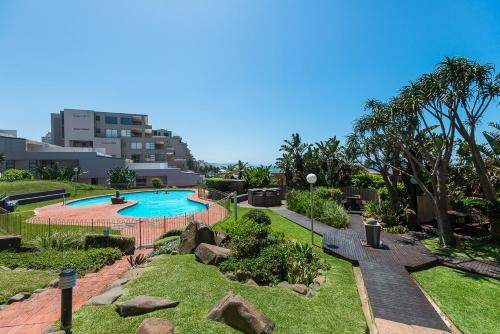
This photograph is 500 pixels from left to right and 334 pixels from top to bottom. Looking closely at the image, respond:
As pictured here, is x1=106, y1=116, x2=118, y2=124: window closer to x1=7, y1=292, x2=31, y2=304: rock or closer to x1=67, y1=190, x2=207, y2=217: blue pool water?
x1=67, y1=190, x2=207, y2=217: blue pool water

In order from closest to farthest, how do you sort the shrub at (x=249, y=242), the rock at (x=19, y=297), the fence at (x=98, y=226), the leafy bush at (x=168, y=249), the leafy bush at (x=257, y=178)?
the rock at (x=19, y=297), the shrub at (x=249, y=242), the leafy bush at (x=168, y=249), the fence at (x=98, y=226), the leafy bush at (x=257, y=178)

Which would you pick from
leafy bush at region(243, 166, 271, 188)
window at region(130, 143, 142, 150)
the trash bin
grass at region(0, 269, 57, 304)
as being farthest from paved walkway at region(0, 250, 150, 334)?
window at region(130, 143, 142, 150)

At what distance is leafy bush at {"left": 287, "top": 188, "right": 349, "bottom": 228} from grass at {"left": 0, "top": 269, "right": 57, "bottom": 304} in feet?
44.6

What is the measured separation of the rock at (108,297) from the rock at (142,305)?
57 centimetres

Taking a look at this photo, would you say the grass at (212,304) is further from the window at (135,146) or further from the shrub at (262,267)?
the window at (135,146)

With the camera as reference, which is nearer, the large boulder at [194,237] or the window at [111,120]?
the large boulder at [194,237]

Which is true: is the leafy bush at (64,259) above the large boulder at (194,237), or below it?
below

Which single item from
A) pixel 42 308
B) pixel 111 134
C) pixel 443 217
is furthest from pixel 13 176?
pixel 443 217

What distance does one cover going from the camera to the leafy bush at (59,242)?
12.1 meters

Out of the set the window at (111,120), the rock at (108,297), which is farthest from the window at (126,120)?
the rock at (108,297)

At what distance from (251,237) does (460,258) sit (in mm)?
8178

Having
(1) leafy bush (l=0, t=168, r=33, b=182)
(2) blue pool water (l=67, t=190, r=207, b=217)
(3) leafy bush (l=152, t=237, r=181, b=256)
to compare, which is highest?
(1) leafy bush (l=0, t=168, r=33, b=182)

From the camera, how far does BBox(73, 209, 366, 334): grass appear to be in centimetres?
500

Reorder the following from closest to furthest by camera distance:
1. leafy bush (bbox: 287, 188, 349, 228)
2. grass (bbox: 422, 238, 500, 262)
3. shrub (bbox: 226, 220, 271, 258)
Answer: shrub (bbox: 226, 220, 271, 258) → grass (bbox: 422, 238, 500, 262) → leafy bush (bbox: 287, 188, 349, 228)
